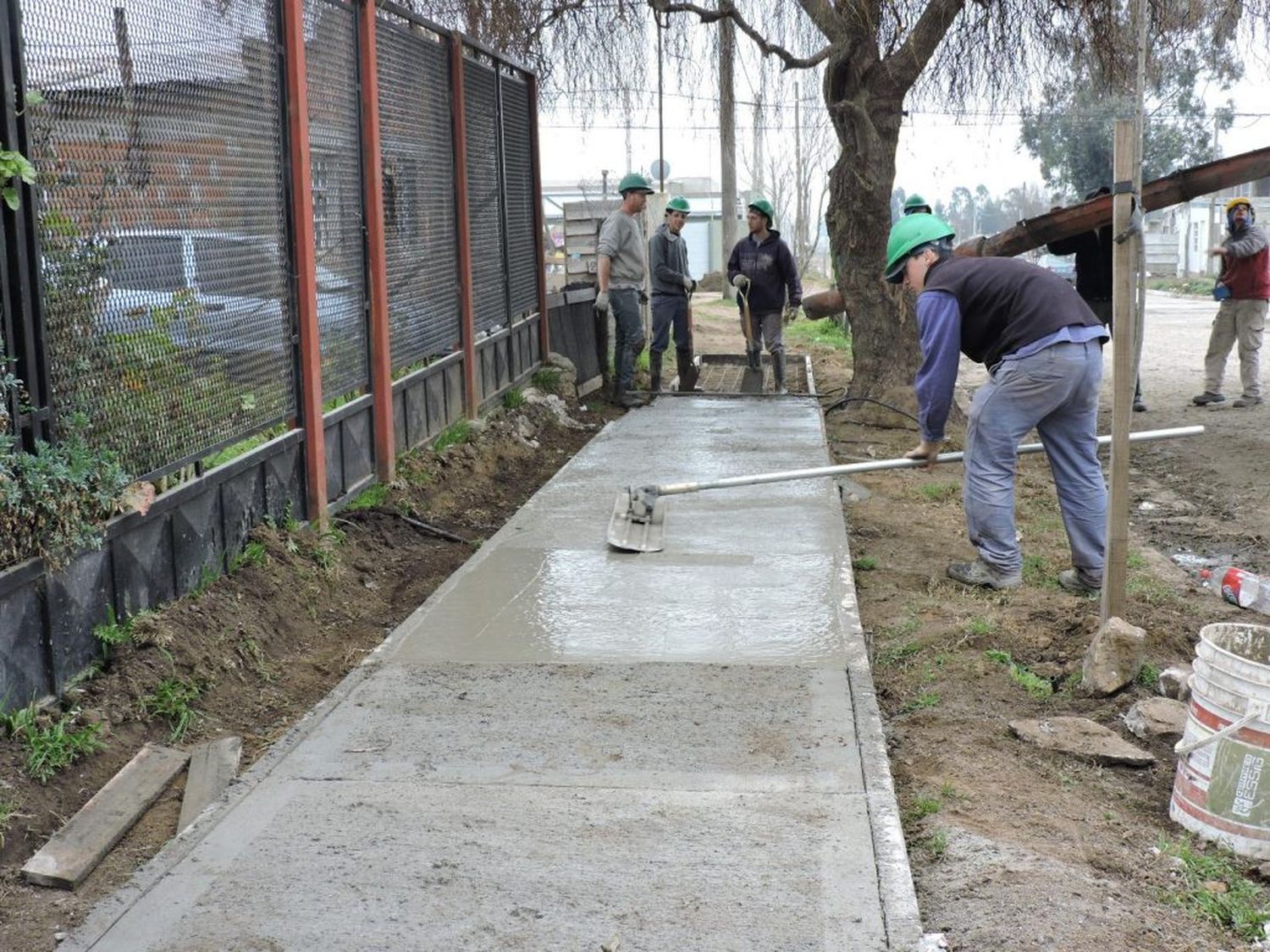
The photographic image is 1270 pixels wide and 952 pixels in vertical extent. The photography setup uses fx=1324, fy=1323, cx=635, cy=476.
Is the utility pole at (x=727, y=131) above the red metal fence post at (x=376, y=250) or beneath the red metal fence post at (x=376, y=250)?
above

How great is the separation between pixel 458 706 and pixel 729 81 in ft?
31.9

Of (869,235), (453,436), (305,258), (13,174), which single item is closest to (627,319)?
(869,235)

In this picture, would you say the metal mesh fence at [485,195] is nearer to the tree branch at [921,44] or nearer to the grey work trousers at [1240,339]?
the tree branch at [921,44]

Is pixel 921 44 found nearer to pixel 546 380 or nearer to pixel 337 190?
pixel 546 380

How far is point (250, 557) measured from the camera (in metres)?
5.52

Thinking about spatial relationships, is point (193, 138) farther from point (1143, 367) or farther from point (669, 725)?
point (1143, 367)

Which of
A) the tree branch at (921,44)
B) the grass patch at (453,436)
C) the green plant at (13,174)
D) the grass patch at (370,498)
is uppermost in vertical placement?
the tree branch at (921,44)

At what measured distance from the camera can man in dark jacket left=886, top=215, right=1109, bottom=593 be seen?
5.59 meters

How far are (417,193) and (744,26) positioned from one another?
4.71 meters

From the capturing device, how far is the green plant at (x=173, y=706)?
4.26 metres

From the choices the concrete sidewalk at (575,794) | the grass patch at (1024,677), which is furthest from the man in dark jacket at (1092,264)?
the grass patch at (1024,677)

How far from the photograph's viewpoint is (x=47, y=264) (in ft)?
13.7

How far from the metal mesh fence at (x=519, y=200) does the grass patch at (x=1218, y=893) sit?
8.23 metres

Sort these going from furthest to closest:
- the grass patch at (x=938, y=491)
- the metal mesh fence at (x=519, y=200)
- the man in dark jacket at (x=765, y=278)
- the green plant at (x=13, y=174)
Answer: the man in dark jacket at (x=765, y=278) < the metal mesh fence at (x=519, y=200) < the grass patch at (x=938, y=491) < the green plant at (x=13, y=174)
